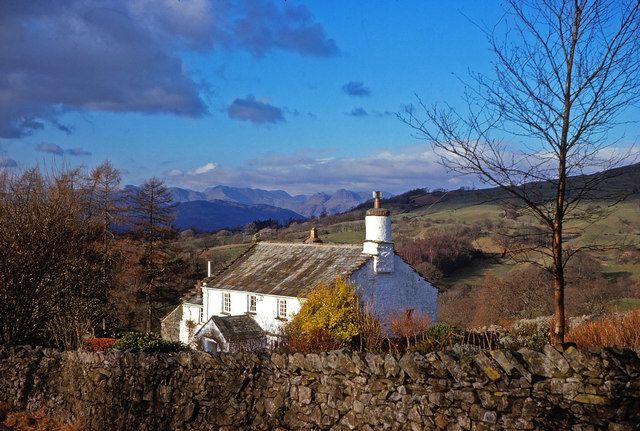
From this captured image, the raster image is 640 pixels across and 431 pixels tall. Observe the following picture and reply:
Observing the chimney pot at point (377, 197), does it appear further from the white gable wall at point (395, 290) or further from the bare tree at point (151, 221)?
the bare tree at point (151, 221)

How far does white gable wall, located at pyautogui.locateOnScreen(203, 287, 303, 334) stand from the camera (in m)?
29.6

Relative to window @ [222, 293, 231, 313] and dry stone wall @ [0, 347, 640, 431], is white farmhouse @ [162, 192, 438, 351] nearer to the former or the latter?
window @ [222, 293, 231, 313]

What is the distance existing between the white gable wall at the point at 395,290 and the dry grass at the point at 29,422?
17.0 meters

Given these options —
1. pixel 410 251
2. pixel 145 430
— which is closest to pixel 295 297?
pixel 145 430

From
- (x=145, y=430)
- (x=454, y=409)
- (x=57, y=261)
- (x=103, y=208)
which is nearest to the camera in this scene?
(x=454, y=409)

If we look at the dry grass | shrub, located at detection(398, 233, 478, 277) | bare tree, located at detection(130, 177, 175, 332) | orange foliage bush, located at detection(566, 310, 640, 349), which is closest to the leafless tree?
the dry grass

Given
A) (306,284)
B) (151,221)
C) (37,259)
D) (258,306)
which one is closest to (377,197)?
(306,284)

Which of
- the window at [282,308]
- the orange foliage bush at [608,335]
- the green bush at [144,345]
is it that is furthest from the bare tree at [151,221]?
the orange foliage bush at [608,335]

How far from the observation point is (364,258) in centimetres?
2934

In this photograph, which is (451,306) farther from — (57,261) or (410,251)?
(57,261)

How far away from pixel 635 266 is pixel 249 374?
148 feet

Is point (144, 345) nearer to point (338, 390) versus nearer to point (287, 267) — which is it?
point (287, 267)

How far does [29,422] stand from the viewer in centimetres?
1268

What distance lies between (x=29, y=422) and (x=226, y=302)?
73.0ft
